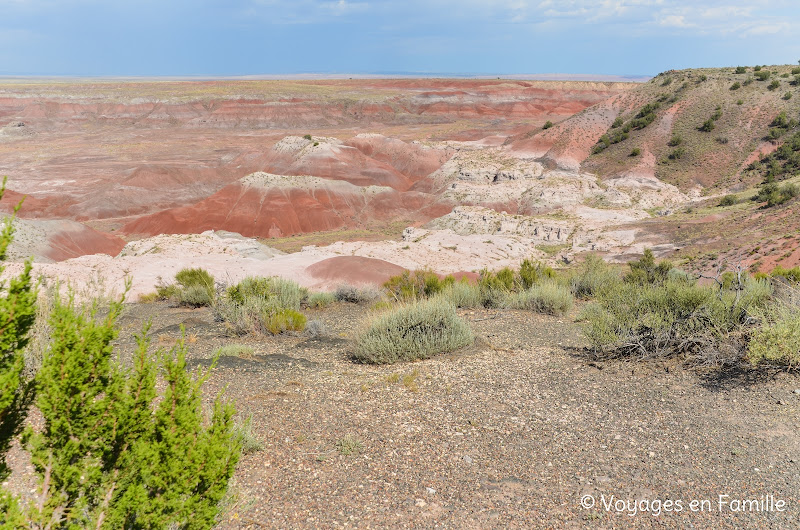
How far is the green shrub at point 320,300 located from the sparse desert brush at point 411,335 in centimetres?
464

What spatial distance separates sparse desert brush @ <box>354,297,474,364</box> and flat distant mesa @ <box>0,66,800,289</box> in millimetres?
11689

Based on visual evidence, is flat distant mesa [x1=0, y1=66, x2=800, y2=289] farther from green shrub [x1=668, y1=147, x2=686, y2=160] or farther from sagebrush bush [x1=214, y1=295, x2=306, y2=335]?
sagebrush bush [x1=214, y1=295, x2=306, y2=335]

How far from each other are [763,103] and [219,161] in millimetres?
57140

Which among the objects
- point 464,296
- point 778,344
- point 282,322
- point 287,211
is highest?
point 778,344

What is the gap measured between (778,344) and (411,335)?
500 cm

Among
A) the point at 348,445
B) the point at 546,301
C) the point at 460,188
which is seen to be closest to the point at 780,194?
the point at 460,188

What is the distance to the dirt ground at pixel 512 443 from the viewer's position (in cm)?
457

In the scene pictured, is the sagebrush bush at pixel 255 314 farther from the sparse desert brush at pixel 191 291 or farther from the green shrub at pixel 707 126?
the green shrub at pixel 707 126

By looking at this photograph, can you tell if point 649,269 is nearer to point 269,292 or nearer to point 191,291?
point 269,292

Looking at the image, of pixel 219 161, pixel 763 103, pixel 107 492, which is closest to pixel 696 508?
pixel 107 492

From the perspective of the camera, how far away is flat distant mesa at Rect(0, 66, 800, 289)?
101 feet

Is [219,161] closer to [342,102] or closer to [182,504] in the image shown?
[342,102]

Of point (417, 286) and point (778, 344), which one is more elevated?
point (778, 344)

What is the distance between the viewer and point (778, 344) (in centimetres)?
677
